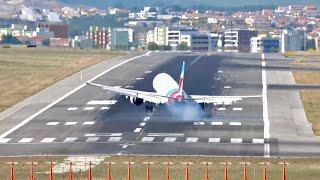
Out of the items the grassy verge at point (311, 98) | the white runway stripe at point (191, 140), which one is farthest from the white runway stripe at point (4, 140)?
the grassy verge at point (311, 98)

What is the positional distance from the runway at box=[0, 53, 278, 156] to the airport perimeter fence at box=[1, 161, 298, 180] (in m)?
7.72

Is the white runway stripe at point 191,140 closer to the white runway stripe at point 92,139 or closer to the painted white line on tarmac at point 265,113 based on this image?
the painted white line on tarmac at point 265,113

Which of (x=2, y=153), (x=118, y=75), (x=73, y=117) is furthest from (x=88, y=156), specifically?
(x=118, y=75)

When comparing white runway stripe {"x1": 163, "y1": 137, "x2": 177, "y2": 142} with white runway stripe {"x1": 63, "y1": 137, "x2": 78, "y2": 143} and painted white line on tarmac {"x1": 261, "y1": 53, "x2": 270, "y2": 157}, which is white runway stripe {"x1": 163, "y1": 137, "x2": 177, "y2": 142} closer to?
white runway stripe {"x1": 63, "y1": 137, "x2": 78, "y2": 143}

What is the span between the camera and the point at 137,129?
115 m

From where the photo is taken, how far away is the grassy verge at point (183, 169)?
3374 inches

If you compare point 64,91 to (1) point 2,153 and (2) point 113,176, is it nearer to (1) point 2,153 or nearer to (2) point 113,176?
(1) point 2,153

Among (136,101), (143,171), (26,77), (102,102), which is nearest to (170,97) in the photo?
(136,101)

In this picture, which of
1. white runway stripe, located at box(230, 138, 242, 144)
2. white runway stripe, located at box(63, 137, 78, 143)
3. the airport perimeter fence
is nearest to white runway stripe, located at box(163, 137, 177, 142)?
white runway stripe, located at box(230, 138, 242, 144)

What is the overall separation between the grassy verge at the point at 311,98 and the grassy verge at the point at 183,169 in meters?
18.8

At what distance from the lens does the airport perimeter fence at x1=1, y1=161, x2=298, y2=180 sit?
8456cm

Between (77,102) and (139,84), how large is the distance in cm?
1806

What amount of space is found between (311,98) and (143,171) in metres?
56.9

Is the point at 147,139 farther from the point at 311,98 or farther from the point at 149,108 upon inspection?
the point at 311,98
